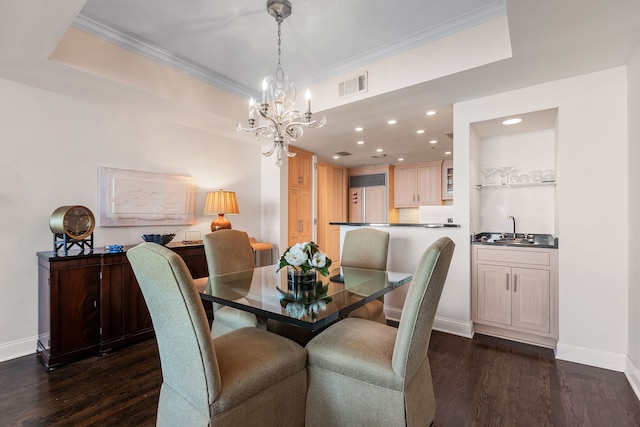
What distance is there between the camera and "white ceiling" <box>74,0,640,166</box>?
6.34 ft

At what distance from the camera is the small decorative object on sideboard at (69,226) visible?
98.9 inches

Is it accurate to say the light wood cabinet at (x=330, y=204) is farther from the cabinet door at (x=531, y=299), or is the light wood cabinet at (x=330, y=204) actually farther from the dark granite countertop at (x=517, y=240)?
the cabinet door at (x=531, y=299)

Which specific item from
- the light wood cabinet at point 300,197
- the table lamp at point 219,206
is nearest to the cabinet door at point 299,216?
the light wood cabinet at point 300,197

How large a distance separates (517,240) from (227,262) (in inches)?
116

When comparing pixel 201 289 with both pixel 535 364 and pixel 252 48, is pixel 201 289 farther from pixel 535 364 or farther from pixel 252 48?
pixel 535 364

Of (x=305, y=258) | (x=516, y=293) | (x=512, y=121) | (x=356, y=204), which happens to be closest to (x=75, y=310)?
(x=305, y=258)

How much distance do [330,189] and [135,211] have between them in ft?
13.3

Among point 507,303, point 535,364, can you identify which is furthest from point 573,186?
point 535,364

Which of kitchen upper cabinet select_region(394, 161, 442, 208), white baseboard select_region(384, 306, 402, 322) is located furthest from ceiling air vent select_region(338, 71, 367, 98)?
kitchen upper cabinet select_region(394, 161, 442, 208)

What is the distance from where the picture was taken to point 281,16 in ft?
7.53

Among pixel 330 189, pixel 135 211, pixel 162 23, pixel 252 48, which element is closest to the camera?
pixel 162 23

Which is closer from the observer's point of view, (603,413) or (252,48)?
(603,413)

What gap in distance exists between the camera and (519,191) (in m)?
3.37

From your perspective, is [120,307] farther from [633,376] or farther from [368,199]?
[368,199]
